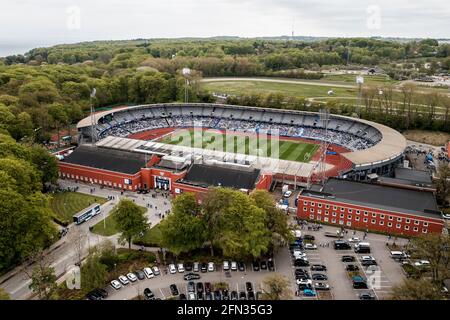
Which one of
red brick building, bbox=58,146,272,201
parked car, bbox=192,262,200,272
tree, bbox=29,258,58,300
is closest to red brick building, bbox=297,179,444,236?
red brick building, bbox=58,146,272,201

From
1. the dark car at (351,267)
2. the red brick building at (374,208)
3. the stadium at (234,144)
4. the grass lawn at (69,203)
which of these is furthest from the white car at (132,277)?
the red brick building at (374,208)

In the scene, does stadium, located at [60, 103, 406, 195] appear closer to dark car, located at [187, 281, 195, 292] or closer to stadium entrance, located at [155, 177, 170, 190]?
stadium entrance, located at [155, 177, 170, 190]

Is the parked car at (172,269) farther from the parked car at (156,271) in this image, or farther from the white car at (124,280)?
the white car at (124,280)

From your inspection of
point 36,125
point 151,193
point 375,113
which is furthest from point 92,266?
point 375,113

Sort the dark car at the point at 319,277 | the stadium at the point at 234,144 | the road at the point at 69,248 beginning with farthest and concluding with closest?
the stadium at the point at 234,144 < the dark car at the point at 319,277 < the road at the point at 69,248

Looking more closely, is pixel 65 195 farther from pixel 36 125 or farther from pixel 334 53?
pixel 334 53
